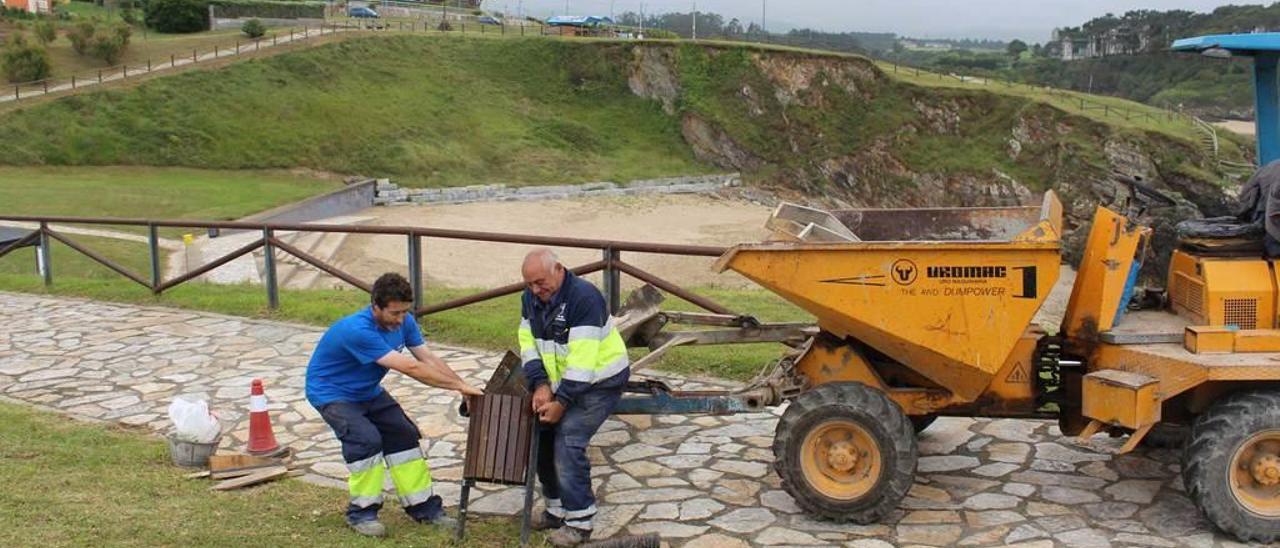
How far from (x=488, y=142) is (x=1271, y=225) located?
4608 centimetres

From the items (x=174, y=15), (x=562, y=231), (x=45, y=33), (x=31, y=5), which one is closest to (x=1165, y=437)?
(x=562, y=231)

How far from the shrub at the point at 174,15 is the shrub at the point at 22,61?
635 inches

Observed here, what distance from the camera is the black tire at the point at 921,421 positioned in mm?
6302

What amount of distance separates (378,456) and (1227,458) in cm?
428

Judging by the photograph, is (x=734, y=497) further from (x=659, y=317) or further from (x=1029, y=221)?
(x=1029, y=221)

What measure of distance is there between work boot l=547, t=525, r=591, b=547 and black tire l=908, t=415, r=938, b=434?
2083 millimetres

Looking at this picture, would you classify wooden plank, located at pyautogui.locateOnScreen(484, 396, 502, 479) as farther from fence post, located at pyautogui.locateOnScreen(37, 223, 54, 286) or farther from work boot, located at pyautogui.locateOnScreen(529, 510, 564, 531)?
fence post, located at pyautogui.locateOnScreen(37, 223, 54, 286)

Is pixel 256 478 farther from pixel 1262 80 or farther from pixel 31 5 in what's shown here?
pixel 31 5

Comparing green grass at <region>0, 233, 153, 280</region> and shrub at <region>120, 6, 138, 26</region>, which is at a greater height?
shrub at <region>120, 6, 138, 26</region>

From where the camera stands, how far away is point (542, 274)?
5227 millimetres

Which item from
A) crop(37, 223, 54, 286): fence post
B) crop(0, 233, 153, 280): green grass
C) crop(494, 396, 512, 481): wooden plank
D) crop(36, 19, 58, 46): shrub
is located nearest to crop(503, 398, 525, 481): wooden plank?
crop(494, 396, 512, 481): wooden plank

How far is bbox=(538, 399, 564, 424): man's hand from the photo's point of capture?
528 cm

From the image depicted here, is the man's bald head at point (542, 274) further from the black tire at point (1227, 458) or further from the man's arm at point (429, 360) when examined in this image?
the black tire at point (1227, 458)

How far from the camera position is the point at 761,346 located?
30.0 feet
